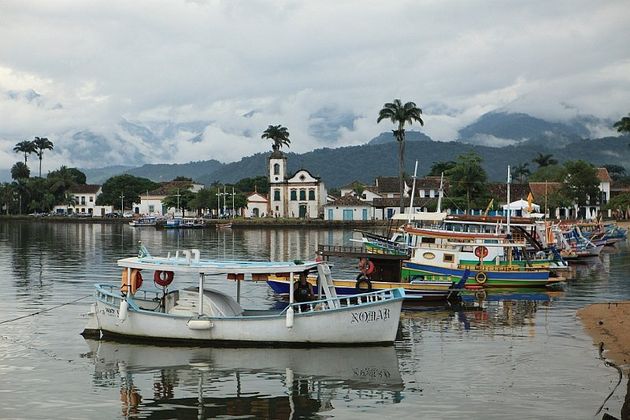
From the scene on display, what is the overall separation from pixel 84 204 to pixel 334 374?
5677 inches

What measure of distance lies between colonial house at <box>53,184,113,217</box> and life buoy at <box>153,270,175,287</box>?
13350 cm

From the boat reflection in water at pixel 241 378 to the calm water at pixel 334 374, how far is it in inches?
1.1

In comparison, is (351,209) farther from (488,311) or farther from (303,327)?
(303,327)

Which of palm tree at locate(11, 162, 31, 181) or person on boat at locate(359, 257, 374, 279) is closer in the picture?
person on boat at locate(359, 257, 374, 279)

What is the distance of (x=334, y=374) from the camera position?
1969 cm

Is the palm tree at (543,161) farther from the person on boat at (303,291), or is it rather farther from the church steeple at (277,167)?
the person on boat at (303,291)

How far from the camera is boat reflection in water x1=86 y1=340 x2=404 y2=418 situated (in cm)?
1702

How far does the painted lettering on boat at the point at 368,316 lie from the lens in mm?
21953

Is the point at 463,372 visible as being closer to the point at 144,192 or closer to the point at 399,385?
the point at 399,385

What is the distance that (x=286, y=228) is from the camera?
366 ft

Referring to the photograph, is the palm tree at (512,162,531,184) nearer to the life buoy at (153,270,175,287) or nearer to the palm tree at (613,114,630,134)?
the palm tree at (613,114,630,134)

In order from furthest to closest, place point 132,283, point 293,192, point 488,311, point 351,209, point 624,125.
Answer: point 293,192
point 351,209
point 624,125
point 488,311
point 132,283

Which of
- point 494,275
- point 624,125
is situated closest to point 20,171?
point 624,125

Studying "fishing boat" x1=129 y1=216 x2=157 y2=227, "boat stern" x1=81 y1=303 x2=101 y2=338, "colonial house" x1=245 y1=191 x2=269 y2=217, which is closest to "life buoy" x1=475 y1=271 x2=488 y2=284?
"boat stern" x1=81 y1=303 x2=101 y2=338
